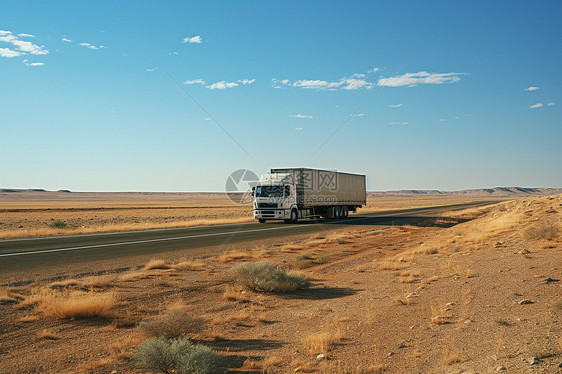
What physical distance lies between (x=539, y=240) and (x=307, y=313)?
10.2m

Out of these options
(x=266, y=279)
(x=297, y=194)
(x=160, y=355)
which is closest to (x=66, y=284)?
(x=266, y=279)

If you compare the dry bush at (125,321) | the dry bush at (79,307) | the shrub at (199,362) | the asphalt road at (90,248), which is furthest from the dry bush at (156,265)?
the shrub at (199,362)

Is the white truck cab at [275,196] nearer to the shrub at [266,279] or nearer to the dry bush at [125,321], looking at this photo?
the shrub at [266,279]

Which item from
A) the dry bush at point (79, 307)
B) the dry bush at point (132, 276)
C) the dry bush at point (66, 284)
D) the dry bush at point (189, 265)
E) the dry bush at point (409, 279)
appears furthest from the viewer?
the dry bush at point (189, 265)

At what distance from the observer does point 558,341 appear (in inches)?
207

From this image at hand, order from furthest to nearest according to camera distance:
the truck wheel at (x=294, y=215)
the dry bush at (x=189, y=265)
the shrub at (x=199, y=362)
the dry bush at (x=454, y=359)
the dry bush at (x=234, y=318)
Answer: the truck wheel at (x=294, y=215), the dry bush at (x=189, y=265), the dry bush at (x=234, y=318), the dry bush at (x=454, y=359), the shrub at (x=199, y=362)

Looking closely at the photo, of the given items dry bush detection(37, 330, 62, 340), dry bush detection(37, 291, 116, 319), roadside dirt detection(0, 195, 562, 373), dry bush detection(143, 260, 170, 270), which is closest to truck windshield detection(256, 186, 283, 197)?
roadside dirt detection(0, 195, 562, 373)

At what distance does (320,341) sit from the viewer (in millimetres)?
6070

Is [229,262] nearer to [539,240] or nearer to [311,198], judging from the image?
[539,240]

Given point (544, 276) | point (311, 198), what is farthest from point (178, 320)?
point (311, 198)

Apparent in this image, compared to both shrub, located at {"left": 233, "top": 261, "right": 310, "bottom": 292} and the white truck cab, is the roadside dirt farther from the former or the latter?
the white truck cab

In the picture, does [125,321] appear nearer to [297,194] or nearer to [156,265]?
[156,265]

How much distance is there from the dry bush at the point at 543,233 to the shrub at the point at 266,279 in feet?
29.3

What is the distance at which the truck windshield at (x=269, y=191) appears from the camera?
3111 centimetres
